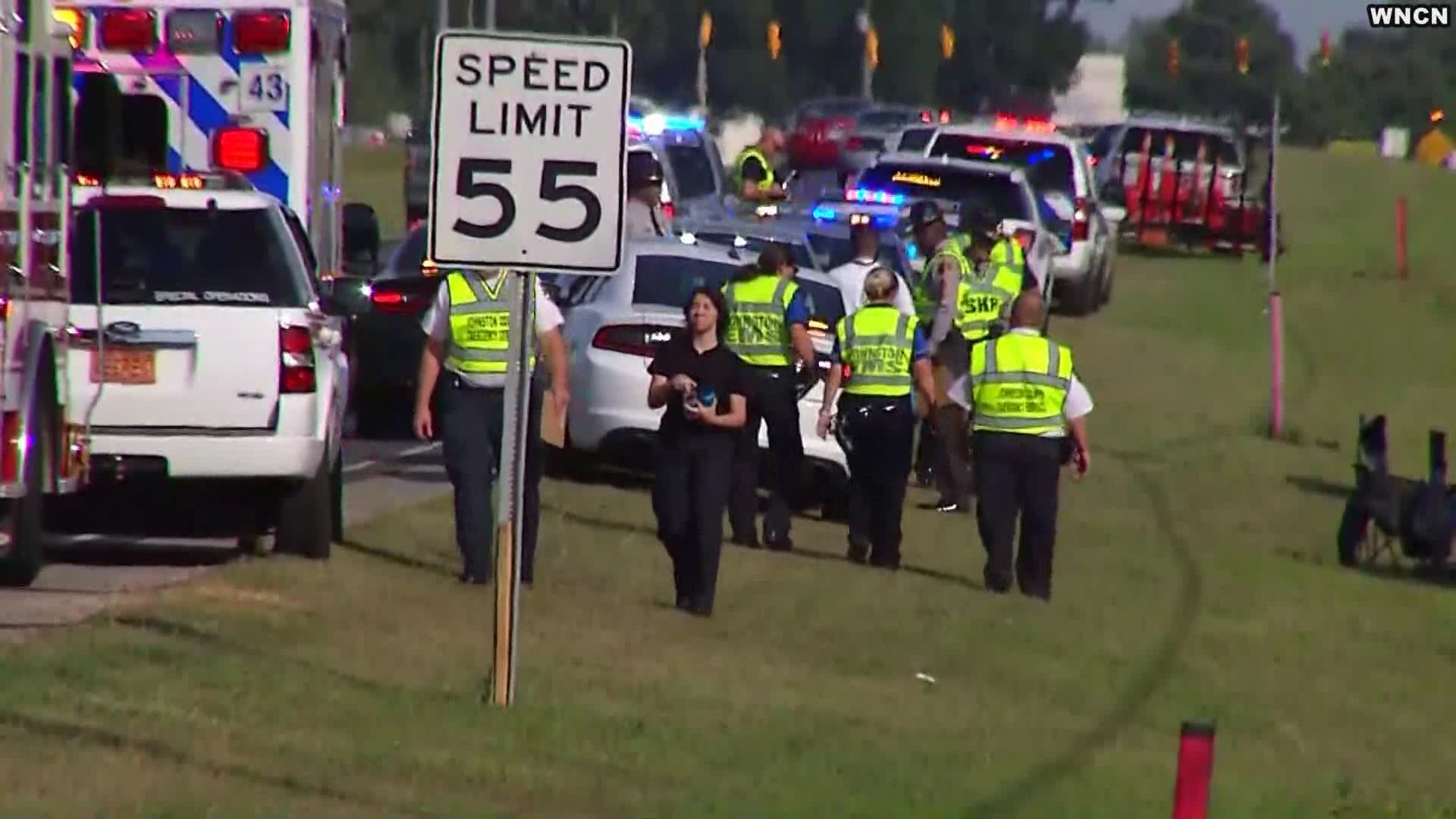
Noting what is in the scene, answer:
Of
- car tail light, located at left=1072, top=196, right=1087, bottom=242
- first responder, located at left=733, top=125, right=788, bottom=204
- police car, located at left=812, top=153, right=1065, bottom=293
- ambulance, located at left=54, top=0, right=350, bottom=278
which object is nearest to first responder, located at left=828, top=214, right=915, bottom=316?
ambulance, located at left=54, top=0, right=350, bottom=278

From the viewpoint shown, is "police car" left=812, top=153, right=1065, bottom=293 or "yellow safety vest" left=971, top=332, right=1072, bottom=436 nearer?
"yellow safety vest" left=971, top=332, right=1072, bottom=436

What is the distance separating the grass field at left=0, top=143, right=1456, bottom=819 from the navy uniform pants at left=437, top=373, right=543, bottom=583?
0.28 metres

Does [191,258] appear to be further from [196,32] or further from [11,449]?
[196,32]

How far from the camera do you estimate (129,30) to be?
16.7 metres

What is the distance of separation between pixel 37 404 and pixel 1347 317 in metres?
31.4

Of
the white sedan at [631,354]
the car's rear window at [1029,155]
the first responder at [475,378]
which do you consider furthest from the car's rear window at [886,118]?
the first responder at [475,378]

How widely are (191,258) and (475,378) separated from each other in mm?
1364

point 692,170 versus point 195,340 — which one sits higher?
point 195,340

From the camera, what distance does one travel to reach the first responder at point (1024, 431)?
1560cm

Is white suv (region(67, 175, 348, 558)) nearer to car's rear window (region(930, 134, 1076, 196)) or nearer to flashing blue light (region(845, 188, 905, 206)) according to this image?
flashing blue light (region(845, 188, 905, 206))

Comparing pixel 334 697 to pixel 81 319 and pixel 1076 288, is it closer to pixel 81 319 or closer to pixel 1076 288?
pixel 81 319

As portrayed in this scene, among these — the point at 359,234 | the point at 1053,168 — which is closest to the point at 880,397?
the point at 359,234

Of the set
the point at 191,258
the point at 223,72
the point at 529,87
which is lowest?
the point at 191,258

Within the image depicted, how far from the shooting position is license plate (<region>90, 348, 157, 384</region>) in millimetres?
13055
